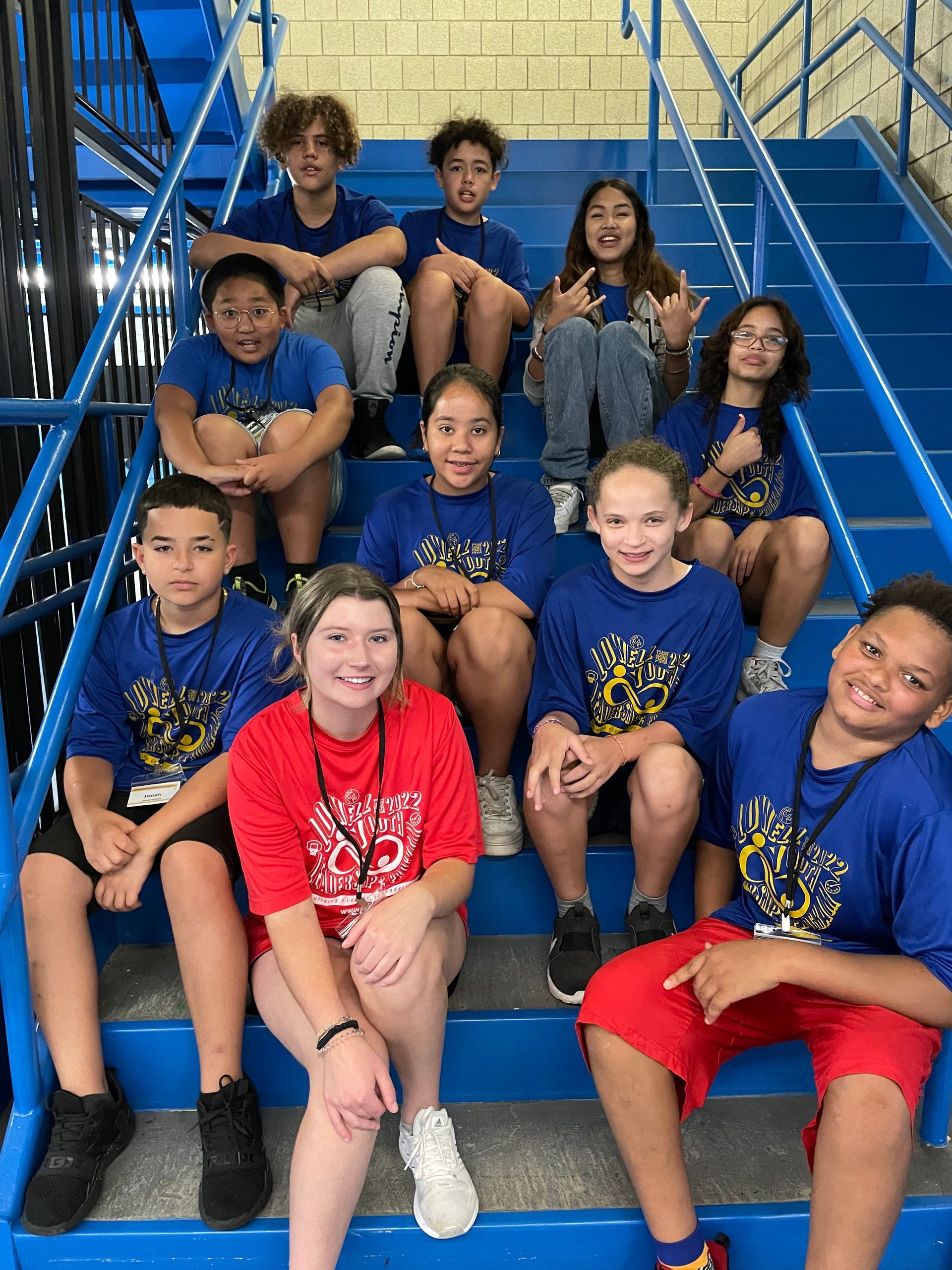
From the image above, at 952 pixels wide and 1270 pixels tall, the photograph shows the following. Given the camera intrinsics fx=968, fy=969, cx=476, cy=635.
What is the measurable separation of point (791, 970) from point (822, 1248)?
0.32 m

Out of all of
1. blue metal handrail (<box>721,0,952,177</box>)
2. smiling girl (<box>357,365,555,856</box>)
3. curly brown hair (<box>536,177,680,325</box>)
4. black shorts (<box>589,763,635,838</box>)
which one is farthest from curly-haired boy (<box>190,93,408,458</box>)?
blue metal handrail (<box>721,0,952,177</box>)

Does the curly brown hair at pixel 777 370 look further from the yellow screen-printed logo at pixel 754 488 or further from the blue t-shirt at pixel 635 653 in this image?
the blue t-shirt at pixel 635 653

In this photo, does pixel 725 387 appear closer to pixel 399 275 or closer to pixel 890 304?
pixel 399 275

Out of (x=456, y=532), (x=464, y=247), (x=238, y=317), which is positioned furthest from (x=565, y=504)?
(x=464, y=247)

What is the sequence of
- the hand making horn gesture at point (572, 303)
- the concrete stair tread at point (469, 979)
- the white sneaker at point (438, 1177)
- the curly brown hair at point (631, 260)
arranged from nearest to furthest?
1. the white sneaker at point (438, 1177)
2. the concrete stair tread at point (469, 979)
3. the hand making horn gesture at point (572, 303)
4. the curly brown hair at point (631, 260)

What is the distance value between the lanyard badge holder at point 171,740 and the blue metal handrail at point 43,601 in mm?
119

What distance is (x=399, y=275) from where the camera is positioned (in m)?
2.78

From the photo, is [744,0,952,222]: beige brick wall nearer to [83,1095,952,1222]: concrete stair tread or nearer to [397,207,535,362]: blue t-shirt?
[397,207,535,362]: blue t-shirt

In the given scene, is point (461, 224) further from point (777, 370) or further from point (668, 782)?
point (668, 782)

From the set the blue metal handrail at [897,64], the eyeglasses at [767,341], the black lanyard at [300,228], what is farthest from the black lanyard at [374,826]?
the blue metal handrail at [897,64]

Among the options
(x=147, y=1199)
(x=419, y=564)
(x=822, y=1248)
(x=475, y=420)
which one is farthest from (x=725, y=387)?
(x=147, y=1199)

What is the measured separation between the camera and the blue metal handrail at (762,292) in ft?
5.86

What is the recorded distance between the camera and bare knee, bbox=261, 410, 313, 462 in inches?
83.9

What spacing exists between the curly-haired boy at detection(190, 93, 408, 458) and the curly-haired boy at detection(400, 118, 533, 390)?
87mm
